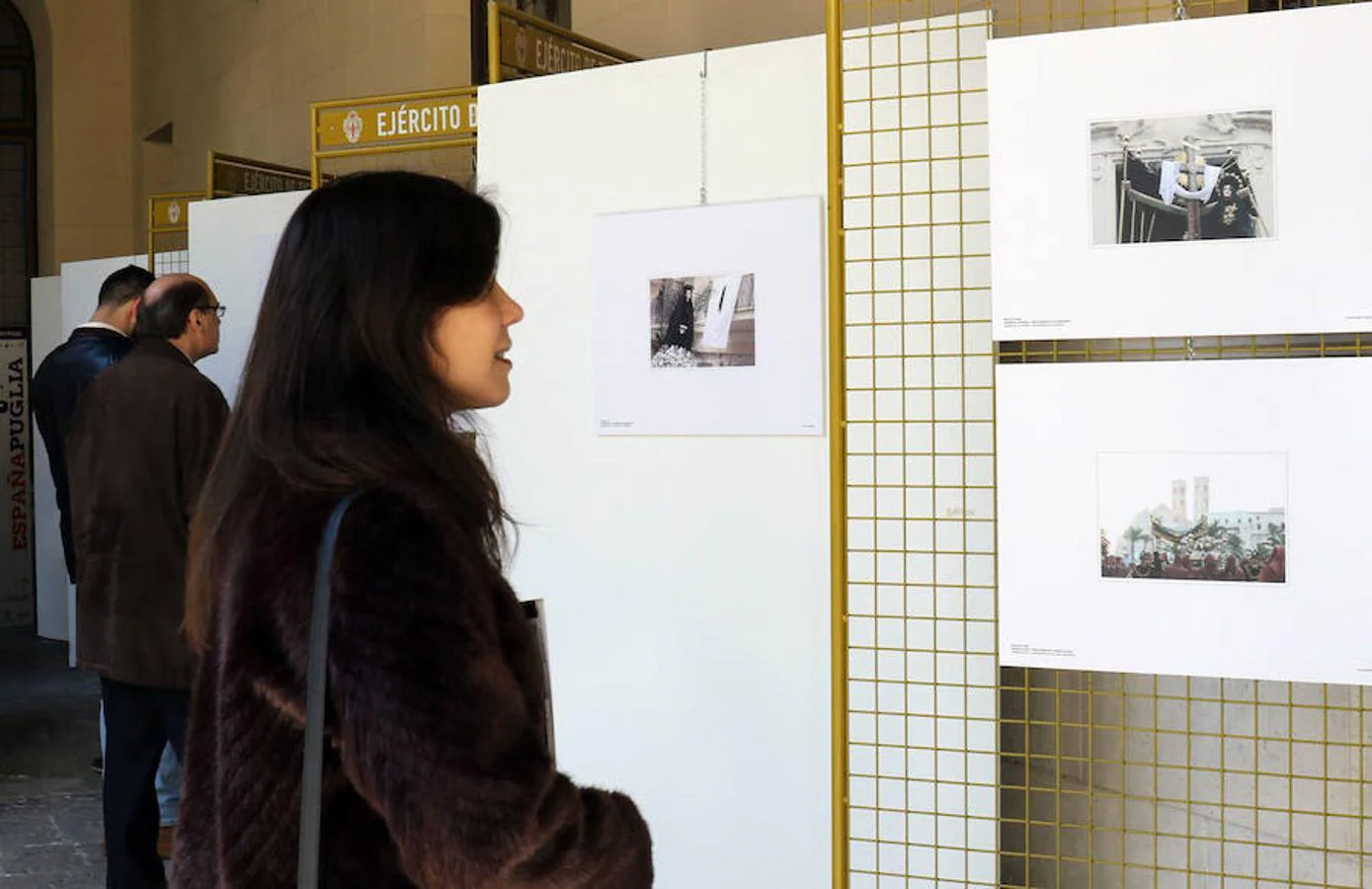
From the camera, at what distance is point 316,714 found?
125cm

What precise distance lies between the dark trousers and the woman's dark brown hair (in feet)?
8.21

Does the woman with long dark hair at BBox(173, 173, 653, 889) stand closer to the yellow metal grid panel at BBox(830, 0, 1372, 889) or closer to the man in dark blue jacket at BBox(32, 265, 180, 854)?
the yellow metal grid panel at BBox(830, 0, 1372, 889)

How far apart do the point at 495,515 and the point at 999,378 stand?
4.36ft

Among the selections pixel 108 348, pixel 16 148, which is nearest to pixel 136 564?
pixel 108 348

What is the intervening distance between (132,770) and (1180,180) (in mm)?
2976

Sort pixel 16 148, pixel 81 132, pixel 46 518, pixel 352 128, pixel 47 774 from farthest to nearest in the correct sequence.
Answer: pixel 16 148 < pixel 81 132 < pixel 46 518 < pixel 47 774 < pixel 352 128

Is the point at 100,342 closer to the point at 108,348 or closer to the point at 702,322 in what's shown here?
the point at 108,348

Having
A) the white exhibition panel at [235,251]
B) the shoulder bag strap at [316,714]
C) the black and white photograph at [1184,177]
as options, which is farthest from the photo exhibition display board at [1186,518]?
the white exhibition panel at [235,251]

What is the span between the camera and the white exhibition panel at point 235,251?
5.61 metres

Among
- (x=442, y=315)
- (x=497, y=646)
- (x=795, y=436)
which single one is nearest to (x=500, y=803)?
(x=497, y=646)

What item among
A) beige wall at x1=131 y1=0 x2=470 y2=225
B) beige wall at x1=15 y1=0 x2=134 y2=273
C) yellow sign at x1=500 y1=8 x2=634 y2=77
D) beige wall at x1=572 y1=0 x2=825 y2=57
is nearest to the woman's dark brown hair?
yellow sign at x1=500 y1=8 x2=634 y2=77

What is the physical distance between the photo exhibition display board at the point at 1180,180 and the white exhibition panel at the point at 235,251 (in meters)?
3.70

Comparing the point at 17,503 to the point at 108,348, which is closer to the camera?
the point at 108,348

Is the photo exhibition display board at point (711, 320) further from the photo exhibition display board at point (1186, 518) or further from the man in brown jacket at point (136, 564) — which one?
the man in brown jacket at point (136, 564)
